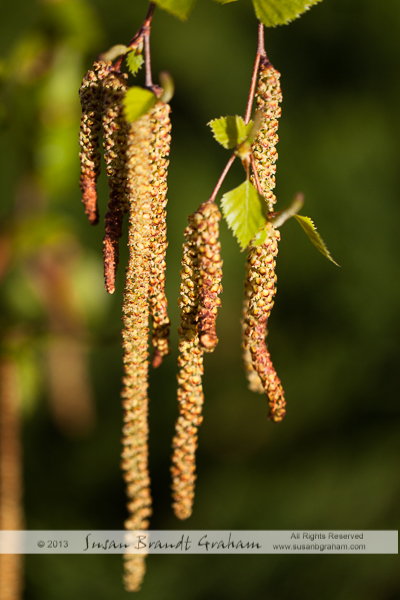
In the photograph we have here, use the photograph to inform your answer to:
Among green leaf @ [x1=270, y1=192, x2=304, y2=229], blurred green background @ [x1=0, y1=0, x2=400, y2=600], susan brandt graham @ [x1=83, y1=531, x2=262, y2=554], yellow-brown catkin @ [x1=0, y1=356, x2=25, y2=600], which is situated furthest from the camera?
blurred green background @ [x1=0, y1=0, x2=400, y2=600]

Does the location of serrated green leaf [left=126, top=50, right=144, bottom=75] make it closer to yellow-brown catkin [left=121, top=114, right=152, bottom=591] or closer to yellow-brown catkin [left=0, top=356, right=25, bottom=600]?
yellow-brown catkin [left=121, top=114, right=152, bottom=591]

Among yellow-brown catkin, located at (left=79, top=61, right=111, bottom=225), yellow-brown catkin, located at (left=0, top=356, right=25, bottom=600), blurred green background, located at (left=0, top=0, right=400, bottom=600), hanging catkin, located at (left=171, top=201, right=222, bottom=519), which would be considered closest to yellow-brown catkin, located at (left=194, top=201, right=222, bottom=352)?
hanging catkin, located at (left=171, top=201, right=222, bottom=519)

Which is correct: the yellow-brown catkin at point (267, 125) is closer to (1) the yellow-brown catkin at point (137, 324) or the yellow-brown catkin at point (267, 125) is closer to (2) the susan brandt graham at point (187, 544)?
(1) the yellow-brown catkin at point (137, 324)

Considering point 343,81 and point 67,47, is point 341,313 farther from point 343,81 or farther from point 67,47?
point 67,47

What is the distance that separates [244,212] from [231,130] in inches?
2.5

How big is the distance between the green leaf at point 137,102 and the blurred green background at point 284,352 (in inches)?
41.4

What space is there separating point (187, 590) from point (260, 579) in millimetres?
234

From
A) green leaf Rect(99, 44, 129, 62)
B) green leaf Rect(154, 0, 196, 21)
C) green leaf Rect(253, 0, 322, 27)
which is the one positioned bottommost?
green leaf Rect(99, 44, 129, 62)

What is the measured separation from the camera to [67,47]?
56 cm

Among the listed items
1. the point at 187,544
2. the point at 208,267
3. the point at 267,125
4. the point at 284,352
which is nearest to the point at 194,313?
the point at 208,267

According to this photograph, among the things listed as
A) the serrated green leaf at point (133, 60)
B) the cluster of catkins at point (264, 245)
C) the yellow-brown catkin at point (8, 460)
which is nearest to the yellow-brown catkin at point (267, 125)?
the cluster of catkins at point (264, 245)

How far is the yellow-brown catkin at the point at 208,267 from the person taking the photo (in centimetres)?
37

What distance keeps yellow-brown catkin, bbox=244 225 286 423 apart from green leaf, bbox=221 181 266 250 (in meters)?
0.02

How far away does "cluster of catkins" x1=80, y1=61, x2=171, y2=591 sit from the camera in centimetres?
37
